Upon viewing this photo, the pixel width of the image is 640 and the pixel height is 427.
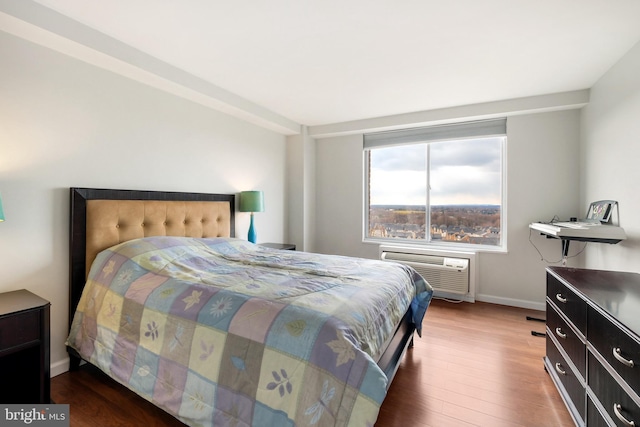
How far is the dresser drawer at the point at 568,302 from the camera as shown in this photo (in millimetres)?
1466

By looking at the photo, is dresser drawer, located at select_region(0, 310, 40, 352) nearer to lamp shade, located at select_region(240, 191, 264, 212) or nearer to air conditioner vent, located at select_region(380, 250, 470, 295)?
lamp shade, located at select_region(240, 191, 264, 212)

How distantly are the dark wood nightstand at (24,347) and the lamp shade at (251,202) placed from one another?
192 centimetres

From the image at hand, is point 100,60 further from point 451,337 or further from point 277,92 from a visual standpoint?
point 451,337

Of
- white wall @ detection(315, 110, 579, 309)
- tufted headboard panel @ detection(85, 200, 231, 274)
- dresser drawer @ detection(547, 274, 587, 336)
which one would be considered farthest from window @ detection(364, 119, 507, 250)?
tufted headboard panel @ detection(85, 200, 231, 274)

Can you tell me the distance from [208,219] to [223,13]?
1.84 metres

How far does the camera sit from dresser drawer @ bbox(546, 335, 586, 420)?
1.46m

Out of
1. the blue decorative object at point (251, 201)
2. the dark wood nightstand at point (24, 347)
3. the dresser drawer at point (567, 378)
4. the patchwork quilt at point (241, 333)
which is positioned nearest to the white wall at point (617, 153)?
the dresser drawer at point (567, 378)

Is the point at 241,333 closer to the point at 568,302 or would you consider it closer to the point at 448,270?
the point at 568,302

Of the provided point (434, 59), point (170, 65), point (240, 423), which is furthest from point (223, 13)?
point (240, 423)

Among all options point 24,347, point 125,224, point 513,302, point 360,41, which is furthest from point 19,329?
point 513,302

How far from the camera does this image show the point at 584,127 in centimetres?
296

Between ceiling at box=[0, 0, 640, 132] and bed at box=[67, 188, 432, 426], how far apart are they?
1.13 meters

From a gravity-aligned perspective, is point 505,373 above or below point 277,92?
below

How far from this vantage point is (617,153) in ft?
7.57
